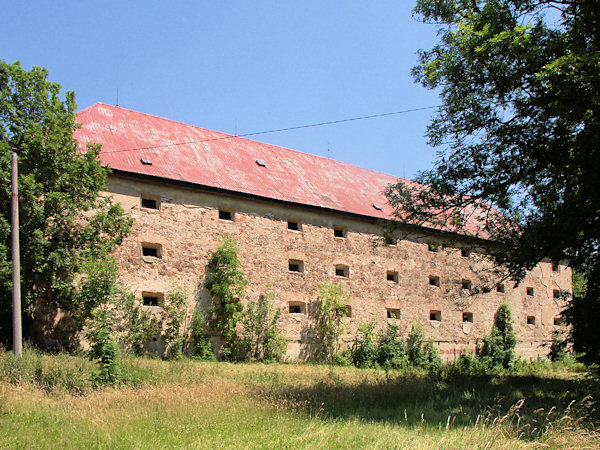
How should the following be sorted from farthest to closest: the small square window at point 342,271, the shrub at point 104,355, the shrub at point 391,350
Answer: the small square window at point 342,271, the shrub at point 391,350, the shrub at point 104,355

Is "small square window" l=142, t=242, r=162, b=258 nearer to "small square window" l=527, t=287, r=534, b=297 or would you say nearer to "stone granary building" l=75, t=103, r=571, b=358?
"stone granary building" l=75, t=103, r=571, b=358

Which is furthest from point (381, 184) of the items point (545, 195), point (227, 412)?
point (227, 412)

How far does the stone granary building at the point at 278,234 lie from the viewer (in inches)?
632

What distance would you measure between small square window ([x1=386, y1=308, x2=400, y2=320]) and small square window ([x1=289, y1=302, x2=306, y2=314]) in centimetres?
419

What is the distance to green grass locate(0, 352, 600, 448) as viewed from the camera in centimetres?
662

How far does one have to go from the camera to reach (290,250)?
1872 cm

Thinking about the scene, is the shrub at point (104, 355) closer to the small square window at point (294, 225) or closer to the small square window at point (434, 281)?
the small square window at point (294, 225)

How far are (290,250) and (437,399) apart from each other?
Result: 30.9ft

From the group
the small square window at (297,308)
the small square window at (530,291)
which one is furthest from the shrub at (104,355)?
the small square window at (530,291)

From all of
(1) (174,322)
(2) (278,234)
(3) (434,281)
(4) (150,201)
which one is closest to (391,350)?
(3) (434,281)

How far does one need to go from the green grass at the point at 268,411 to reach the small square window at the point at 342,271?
25.0ft

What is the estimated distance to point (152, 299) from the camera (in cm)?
1576

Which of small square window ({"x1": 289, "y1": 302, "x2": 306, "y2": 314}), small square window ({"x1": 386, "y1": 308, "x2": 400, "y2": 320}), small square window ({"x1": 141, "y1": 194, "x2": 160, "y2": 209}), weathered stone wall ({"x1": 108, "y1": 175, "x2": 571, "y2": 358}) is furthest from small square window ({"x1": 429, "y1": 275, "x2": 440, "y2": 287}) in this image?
small square window ({"x1": 141, "y1": 194, "x2": 160, "y2": 209})

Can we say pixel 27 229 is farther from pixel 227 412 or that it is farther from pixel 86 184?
pixel 227 412
